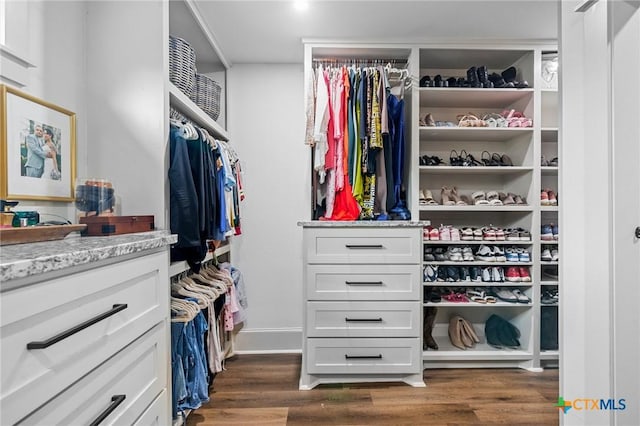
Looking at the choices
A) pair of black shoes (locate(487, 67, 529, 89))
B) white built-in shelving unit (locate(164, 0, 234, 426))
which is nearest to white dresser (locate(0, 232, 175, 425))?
white built-in shelving unit (locate(164, 0, 234, 426))

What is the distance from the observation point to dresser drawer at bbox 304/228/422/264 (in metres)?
2.04

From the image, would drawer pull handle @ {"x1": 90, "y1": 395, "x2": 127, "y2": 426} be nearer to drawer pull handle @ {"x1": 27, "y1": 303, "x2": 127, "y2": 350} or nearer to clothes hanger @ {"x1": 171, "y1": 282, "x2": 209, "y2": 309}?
drawer pull handle @ {"x1": 27, "y1": 303, "x2": 127, "y2": 350}

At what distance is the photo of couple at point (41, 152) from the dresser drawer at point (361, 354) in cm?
159

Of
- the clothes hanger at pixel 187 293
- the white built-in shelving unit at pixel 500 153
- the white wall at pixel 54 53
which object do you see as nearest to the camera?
the white wall at pixel 54 53

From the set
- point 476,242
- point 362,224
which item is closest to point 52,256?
point 362,224

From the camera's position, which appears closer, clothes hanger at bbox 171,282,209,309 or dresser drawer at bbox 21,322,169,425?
dresser drawer at bbox 21,322,169,425

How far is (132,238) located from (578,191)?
5.20ft

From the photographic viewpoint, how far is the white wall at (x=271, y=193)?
8.59 feet

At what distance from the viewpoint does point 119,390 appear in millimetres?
917

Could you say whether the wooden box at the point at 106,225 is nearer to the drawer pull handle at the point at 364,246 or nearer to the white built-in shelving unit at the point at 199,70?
the white built-in shelving unit at the point at 199,70

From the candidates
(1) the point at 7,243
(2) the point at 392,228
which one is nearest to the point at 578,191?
(2) the point at 392,228

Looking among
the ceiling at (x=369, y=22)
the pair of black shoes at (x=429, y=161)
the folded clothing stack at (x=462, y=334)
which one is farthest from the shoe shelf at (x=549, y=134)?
the folded clothing stack at (x=462, y=334)

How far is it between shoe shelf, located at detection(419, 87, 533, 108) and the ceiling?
0.34 metres

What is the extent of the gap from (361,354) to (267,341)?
0.90 m
